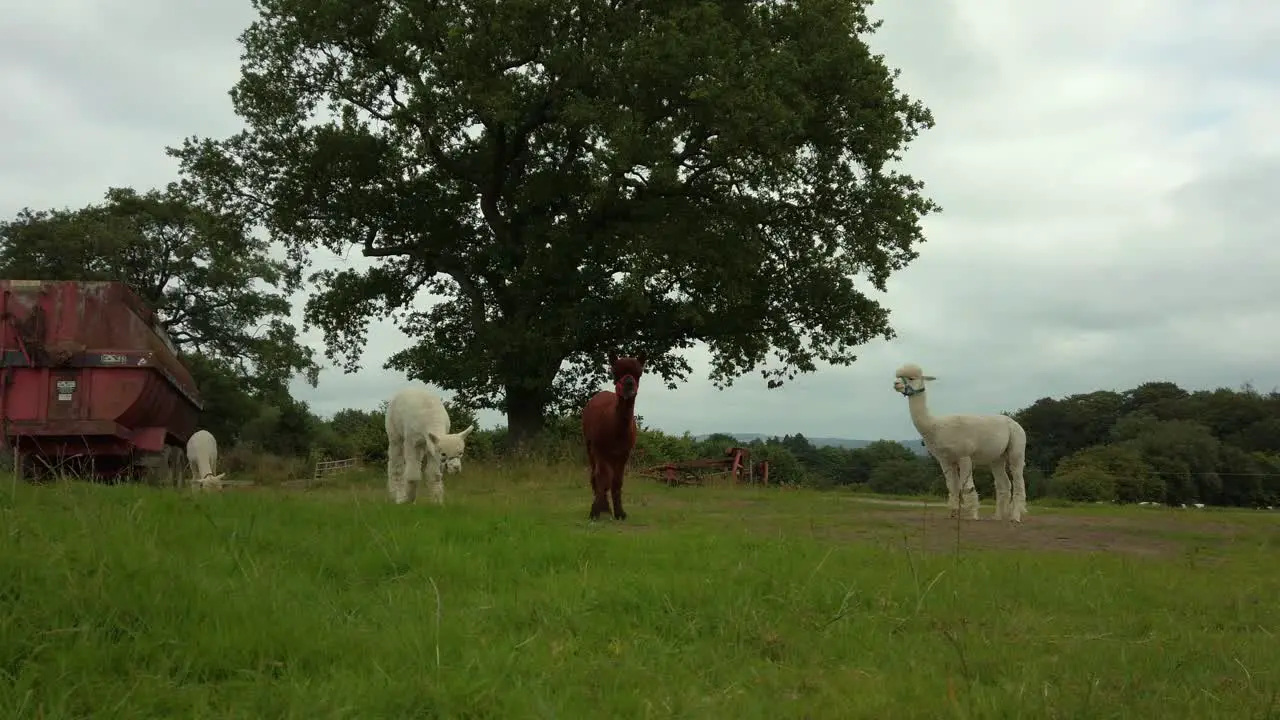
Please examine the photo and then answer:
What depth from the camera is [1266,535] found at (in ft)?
37.5

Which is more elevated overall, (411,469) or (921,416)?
(921,416)

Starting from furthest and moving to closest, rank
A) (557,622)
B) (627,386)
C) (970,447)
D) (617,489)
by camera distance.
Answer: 1. (970,447)
2. (617,489)
3. (627,386)
4. (557,622)

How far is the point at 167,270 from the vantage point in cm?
3819

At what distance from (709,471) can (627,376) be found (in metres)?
14.3

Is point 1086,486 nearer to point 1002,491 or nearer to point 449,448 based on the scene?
point 1002,491

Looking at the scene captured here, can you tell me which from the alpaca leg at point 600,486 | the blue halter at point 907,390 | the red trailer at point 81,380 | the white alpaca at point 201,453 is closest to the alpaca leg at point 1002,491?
the blue halter at point 907,390

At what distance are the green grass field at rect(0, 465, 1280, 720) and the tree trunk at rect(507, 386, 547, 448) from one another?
1626cm

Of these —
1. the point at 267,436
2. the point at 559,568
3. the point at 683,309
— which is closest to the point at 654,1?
the point at 683,309

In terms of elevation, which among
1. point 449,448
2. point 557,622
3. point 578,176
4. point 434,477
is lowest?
point 557,622

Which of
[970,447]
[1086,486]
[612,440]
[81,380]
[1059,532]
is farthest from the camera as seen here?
[1086,486]

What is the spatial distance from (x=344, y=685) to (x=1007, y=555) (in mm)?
6013

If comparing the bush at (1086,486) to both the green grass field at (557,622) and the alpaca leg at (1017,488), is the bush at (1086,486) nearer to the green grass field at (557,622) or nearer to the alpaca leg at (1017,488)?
the alpaca leg at (1017,488)

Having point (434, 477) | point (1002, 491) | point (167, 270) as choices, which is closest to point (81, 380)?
point (434, 477)

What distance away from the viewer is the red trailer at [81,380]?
11.8 m
